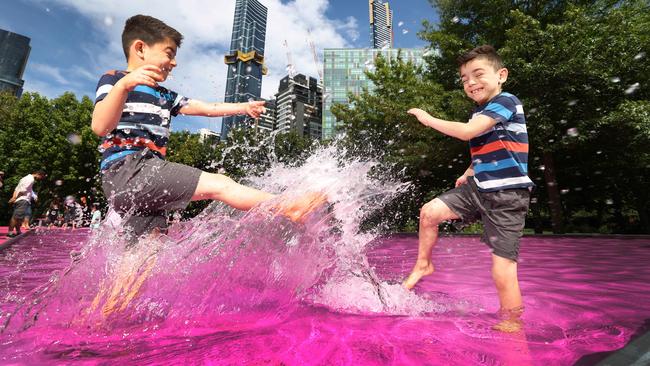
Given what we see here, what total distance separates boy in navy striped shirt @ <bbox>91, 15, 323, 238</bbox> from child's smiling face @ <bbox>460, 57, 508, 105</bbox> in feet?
4.16

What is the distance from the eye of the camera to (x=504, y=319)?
184 cm

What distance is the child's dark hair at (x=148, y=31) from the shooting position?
2238mm

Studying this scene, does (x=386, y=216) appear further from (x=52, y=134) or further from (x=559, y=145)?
(x=52, y=134)

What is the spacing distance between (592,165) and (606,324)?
1417cm

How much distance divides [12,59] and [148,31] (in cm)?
13547

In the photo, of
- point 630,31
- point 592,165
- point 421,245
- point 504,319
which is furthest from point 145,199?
point 592,165

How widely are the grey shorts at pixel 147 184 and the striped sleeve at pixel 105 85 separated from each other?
0.39 metres

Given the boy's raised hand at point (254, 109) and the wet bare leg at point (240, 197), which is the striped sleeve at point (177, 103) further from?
the wet bare leg at point (240, 197)

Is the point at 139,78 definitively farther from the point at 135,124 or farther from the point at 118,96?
the point at 135,124

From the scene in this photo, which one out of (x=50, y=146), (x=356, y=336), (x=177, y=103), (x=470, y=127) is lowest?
(x=356, y=336)

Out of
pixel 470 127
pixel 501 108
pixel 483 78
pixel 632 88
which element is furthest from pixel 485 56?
pixel 632 88

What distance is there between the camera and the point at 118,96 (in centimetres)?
178

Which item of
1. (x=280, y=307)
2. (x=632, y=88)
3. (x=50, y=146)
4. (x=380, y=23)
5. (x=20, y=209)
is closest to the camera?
(x=280, y=307)

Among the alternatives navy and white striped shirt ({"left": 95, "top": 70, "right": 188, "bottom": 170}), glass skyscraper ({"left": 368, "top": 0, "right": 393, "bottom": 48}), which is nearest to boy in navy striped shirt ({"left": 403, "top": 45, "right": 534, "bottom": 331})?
navy and white striped shirt ({"left": 95, "top": 70, "right": 188, "bottom": 170})
